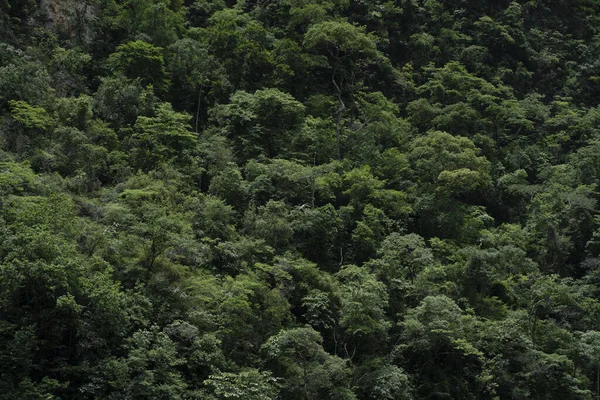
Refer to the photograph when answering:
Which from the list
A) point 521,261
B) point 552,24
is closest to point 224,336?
point 521,261

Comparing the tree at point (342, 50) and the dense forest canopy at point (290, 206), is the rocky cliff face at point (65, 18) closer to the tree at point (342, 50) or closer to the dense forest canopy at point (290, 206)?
the dense forest canopy at point (290, 206)

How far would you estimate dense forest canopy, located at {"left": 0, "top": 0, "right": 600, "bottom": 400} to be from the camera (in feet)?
51.6

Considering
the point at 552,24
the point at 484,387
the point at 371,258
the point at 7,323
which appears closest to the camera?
the point at 7,323

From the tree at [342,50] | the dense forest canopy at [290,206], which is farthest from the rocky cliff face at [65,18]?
the tree at [342,50]

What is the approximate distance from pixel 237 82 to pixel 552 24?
23095mm

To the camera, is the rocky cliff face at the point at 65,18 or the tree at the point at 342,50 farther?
the tree at the point at 342,50

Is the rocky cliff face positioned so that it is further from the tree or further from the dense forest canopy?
the tree

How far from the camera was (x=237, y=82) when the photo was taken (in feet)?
101

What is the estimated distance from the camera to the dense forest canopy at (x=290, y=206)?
1573 centimetres

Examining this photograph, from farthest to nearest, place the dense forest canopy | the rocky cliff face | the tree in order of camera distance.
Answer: the tree → the rocky cliff face → the dense forest canopy

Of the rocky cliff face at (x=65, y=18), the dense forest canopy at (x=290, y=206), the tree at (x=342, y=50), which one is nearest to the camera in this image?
the dense forest canopy at (x=290, y=206)

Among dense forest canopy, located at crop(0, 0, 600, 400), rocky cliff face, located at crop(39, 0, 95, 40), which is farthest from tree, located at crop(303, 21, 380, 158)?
rocky cliff face, located at crop(39, 0, 95, 40)

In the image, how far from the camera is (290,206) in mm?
24188

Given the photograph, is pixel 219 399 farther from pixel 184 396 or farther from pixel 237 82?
pixel 237 82
